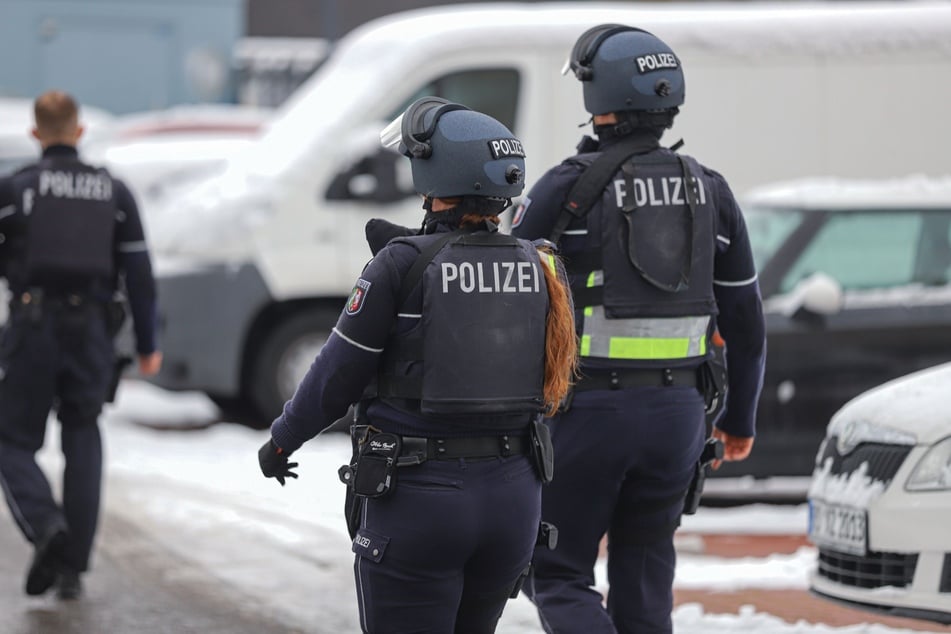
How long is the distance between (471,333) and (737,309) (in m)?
1.31

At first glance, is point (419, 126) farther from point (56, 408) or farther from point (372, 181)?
point (372, 181)

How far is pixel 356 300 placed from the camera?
4.05 metres

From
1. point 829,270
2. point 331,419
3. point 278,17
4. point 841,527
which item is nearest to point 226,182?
point 829,270

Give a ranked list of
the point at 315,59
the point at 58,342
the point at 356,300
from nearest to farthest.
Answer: the point at 356,300, the point at 58,342, the point at 315,59

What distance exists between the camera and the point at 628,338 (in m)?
4.90

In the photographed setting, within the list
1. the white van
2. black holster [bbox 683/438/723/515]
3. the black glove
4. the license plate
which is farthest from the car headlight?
the white van

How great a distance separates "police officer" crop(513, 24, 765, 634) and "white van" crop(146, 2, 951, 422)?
20.4 feet

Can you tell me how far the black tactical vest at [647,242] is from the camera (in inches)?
191

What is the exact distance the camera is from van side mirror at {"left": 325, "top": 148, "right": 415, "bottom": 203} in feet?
36.6

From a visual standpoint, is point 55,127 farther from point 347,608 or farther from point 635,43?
point 635,43

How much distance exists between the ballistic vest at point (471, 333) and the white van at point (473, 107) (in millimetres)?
7030

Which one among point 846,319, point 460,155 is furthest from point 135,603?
point 846,319

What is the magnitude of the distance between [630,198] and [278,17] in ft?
130

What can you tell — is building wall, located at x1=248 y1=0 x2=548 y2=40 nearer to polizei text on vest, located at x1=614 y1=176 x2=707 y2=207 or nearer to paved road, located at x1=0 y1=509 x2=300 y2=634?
paved road, located at x1=0 y1=509 x2=300 y2=634
